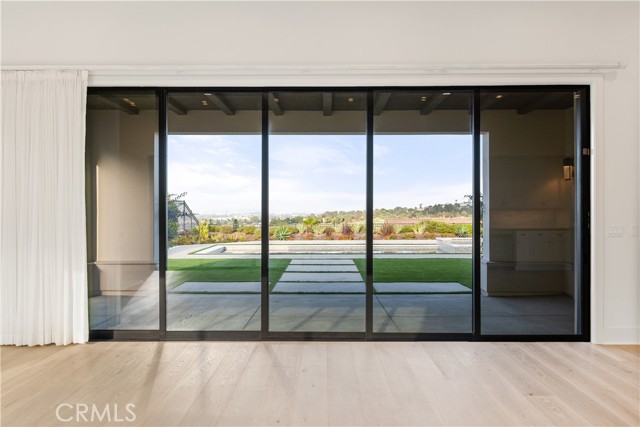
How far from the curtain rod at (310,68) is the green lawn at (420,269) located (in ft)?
5.99

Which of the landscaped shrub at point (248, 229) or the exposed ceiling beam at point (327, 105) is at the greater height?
the exposed ceiling beam at point (327, 105)

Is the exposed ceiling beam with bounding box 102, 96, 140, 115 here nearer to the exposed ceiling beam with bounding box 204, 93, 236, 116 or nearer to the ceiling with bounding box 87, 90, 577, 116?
the ceiling with bounding box 87, 90, 577, 116

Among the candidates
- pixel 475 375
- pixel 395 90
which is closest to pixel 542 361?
pixel 475 375

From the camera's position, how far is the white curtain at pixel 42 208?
357 centimetres

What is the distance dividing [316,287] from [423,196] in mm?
1416

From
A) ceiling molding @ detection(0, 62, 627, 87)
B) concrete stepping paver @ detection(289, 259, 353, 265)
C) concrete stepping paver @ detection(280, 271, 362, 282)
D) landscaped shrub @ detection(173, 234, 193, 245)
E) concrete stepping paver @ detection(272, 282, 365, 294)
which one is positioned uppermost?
ceiling molding @ detection(0, 62, 627, 87)

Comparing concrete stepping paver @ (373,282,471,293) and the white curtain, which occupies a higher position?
the white curtain

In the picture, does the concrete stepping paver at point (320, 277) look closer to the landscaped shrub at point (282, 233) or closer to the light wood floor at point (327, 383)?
the landscaped shrub at point (282, 233)

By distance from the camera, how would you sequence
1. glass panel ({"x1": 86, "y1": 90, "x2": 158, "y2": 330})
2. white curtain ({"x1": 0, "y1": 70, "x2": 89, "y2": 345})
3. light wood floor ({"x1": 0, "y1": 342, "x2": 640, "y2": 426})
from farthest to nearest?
glass panel ({"x1": 86, "y1": 90, "x2": 158, "y2": 330}) < white curtain ({"x1": 0, "y1": 70, "x2": 89, "y2": 345}) < light wood floor ({"x1": 0, "y1": 342, "x2": 640, "y2": 426})

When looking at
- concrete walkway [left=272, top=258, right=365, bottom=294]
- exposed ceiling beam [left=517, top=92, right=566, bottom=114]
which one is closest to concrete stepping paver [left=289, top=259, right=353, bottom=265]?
concrete walkway [left=272, top=258, right=365, bottom=294]

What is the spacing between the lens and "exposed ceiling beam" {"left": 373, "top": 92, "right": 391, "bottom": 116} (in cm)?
377

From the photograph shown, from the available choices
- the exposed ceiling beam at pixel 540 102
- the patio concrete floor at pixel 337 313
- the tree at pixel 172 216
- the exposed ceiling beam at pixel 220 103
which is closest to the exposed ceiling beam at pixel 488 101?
the exposed ceiling beam at pixel 540 102

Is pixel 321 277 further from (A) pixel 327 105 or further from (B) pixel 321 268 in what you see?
(A) pixel 327 105

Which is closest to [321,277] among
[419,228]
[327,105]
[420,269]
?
[420,269]
